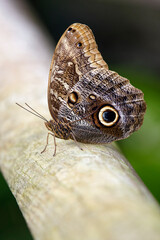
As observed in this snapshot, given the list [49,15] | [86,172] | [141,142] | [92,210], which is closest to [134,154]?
[141,142]

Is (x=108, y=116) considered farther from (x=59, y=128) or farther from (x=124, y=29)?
(x=124, y=29)

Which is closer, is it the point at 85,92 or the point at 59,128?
the point at 59,128

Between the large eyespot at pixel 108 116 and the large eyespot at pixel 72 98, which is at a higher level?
the large eyespot at pixel 72 98

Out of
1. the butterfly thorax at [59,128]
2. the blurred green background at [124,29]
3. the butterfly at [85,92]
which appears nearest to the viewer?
the butterfly thorax at [59,128]

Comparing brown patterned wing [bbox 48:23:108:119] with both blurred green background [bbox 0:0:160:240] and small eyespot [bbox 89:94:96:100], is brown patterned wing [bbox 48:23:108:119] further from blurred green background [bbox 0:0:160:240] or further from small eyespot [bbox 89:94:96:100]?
blurred green background [bbox 0:0:160:240]

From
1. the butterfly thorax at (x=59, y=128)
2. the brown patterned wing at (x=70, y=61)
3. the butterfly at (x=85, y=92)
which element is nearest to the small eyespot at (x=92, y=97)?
the butterfly at (x=85, y=92)

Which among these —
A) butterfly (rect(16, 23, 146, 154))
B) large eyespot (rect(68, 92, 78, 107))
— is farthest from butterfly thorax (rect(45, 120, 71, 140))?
large eyespot (rect(68, 92, 78, 107))

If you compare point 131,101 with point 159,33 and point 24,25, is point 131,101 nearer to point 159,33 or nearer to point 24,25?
point 24,25

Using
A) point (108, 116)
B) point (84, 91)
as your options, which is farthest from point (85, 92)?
point (108, 116)

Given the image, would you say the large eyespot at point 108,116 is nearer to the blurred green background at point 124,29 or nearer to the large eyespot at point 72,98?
the large eyespot at point 72,98

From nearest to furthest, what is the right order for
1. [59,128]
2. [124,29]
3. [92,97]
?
[59,128]
[92,97]
[124,29]
